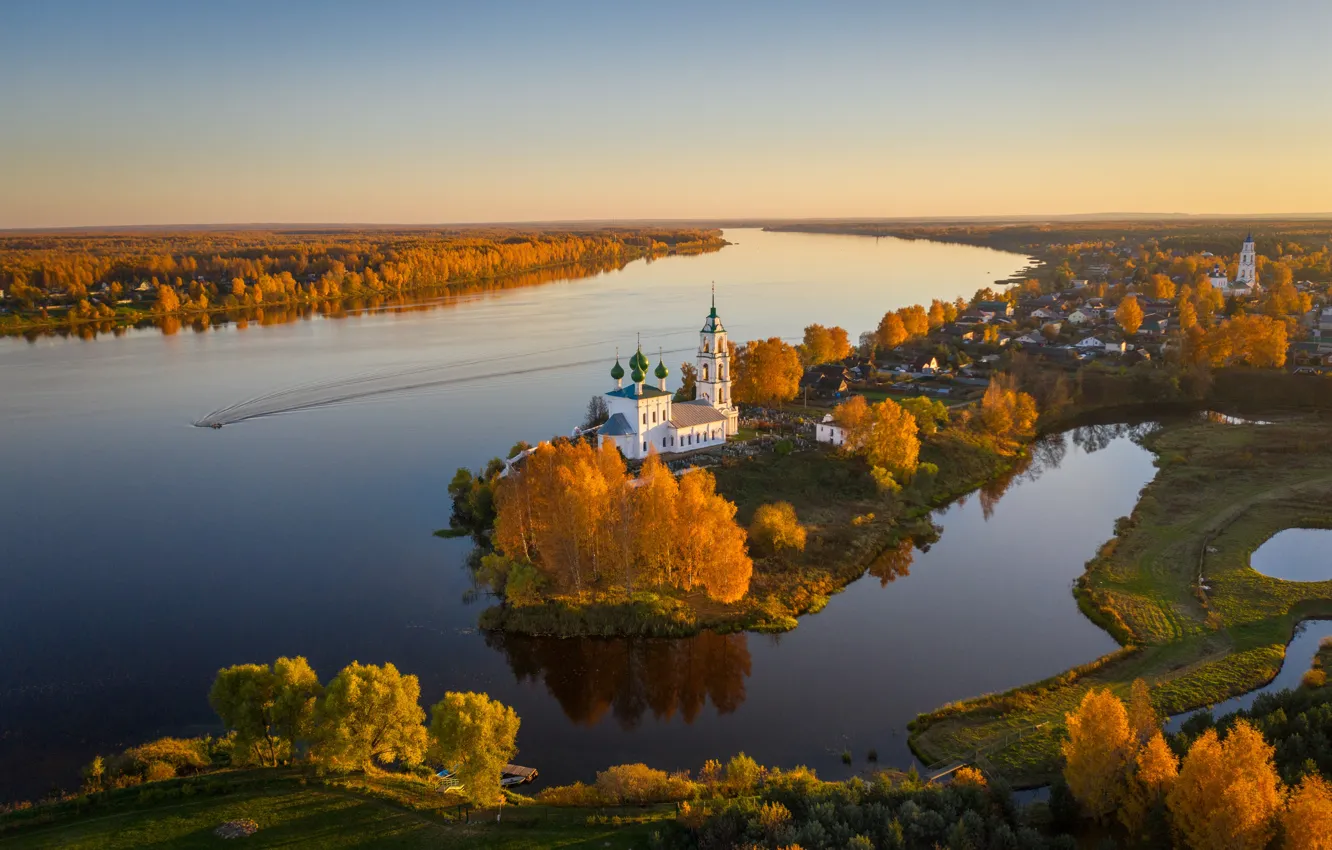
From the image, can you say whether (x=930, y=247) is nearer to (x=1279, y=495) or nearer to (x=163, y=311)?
(x=163, y=311)

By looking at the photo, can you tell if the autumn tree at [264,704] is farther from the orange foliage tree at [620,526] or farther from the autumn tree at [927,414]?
the autumn tree at [927,414]

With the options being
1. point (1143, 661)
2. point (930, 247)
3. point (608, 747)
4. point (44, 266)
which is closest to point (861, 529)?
point (1143, 661)

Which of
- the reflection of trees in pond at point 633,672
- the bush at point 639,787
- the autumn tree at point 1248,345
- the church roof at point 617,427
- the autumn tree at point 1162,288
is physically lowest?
the reflection of trees in pond at point 633,672

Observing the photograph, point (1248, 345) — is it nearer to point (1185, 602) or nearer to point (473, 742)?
point (1185, 602)

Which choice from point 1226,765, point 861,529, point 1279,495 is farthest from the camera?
point 1279,495

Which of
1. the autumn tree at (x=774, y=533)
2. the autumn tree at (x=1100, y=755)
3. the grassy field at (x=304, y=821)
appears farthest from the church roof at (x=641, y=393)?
the autumn tree at (x=1100, y=755)

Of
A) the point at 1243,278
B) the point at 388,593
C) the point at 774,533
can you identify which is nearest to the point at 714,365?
the point at 774,533
